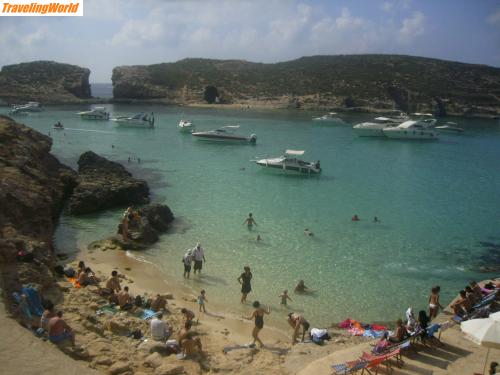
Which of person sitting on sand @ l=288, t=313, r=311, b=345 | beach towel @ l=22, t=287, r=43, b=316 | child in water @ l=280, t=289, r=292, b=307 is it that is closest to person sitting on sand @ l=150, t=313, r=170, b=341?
→ beach towel @ l=22, t=287, r=43, b=316

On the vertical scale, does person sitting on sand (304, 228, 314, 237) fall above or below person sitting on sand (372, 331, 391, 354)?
below

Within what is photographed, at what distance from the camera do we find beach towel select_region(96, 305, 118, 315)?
1377cm

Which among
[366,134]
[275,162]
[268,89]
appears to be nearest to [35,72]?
[268,89]

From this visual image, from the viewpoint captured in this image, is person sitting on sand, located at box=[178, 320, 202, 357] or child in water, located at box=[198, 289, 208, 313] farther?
child in water, located at box=[198, 289, 208, 313]

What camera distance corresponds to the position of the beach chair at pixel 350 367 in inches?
409

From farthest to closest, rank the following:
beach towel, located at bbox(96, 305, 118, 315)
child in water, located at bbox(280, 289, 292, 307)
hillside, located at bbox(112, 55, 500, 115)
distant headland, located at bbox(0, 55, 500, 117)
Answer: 1. hillside, located at bbox(112, 55, 500, 115)
2. distant headland, located at bbox(0, 55, 500, 117)
3. child in water, located at bbox(280, 289, 292, 307)
4. beach towel, located at bbox(96, 305, 118, 315)

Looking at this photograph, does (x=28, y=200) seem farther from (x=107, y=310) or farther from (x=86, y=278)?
(x=107, y=310)

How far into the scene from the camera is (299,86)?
11319 cm

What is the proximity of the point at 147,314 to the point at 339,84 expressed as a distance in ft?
344

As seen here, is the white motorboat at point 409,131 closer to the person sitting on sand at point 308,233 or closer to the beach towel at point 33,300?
the person sitting on sand at point 308,233

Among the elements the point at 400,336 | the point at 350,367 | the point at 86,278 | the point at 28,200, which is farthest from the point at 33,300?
the point at 400,336

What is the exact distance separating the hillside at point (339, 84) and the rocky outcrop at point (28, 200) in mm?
77340

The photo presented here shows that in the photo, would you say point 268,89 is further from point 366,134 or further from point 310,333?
point 310,333

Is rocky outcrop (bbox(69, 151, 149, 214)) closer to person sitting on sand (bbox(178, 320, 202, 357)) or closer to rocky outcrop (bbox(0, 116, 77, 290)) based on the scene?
rocky outcrop (bbox(0, 116, 77, 290))
